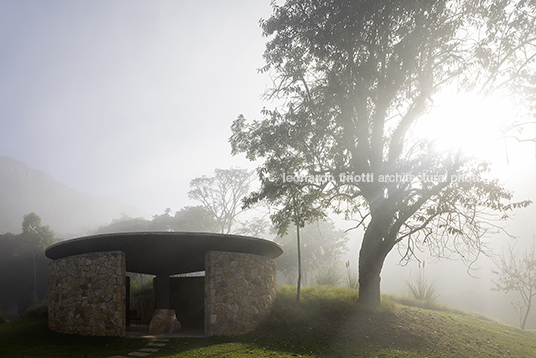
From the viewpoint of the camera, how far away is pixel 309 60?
1091cm

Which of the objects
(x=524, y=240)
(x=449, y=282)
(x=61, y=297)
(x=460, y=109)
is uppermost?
(x=460, y=109)

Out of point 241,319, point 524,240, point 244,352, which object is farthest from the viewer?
point 524,240

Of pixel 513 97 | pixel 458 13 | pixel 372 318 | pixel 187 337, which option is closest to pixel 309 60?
pixel 458 13

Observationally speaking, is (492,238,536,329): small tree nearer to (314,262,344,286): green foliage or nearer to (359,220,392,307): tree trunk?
(314,262,344,286): green foliage

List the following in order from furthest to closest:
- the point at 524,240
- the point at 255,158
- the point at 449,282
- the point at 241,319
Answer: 1. the point at 449,282
2. the point at 524,240
3. the point at 255,158
4. the point at 241,319

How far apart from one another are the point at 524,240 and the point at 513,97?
39.6 meters

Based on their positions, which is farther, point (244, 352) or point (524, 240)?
point (524, 240)

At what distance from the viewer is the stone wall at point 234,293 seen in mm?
8758

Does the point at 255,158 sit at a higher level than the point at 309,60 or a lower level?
lower

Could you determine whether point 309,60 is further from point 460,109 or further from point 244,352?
point 244,352

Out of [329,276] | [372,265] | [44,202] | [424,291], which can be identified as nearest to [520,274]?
[424,291]

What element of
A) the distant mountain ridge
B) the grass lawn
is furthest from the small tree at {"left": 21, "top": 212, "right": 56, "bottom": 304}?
the distant mountain ridge

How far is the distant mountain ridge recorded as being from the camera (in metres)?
94.8

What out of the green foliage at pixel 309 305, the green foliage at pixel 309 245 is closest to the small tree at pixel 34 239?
the green foliage at pixel 309 245
